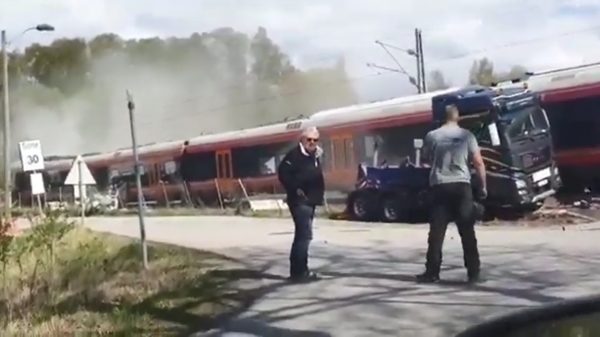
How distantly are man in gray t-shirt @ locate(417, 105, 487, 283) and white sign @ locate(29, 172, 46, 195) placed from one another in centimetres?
946

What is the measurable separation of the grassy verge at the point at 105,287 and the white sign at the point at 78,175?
1915mm

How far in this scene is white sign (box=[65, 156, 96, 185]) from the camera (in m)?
13.5

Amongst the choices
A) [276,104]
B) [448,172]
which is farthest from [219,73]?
[448,172]

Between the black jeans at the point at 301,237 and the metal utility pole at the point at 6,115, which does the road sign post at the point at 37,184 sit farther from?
the black jeans at the point at 301,237

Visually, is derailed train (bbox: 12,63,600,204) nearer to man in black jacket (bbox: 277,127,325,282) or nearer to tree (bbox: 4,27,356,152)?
tree (bbox: 4,27,356,152)

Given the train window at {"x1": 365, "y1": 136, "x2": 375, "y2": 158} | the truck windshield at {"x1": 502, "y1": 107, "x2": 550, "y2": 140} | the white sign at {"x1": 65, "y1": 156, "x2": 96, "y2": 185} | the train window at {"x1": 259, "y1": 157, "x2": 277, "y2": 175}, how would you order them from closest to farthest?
the train window at {"x1": 259, "y1": 157, "x2": 277, "y2": 175}, the truck windshield at {"x1": 502, "y1": 107, "x2": 550, "y2": 140}, the white sign at {"x1": 65, "y1": 156, "x2": 96, "y2": 185}, the train window at {"x1": 365, "y1": 136, "x2": 375, "y2": 158}

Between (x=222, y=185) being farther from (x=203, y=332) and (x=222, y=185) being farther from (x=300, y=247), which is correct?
(x=203, y=332)

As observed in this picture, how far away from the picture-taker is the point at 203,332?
6.97 metres

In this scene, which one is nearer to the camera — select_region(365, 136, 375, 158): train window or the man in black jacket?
the man in black jacket

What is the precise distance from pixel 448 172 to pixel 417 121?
19.2ft

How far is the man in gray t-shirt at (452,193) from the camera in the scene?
7652 mm

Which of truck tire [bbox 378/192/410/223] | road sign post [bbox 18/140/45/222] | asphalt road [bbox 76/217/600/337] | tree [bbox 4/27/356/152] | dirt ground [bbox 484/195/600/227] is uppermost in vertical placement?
tree [bbox 4/27/356/152]

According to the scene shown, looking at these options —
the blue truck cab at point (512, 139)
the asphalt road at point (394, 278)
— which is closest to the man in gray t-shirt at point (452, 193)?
the asphalt road at point (394, 278)

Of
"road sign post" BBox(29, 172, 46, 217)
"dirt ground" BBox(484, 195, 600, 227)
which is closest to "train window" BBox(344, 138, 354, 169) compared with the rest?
"dirt ground" BBox(484, 195, 600, 227)
